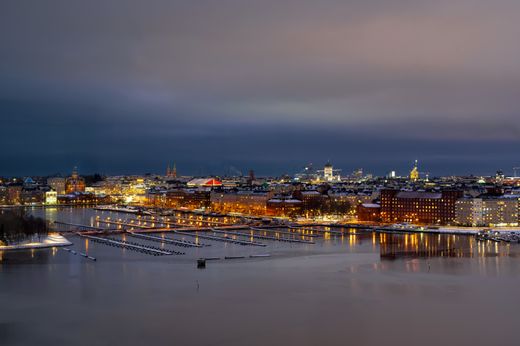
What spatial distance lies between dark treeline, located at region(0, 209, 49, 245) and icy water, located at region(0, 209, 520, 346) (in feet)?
5.48

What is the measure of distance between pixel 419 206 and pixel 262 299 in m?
15.5

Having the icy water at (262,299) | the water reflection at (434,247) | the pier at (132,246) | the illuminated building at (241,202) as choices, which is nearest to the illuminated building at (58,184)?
the illuminated building at (241,202)

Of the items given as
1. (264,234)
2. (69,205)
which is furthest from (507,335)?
(69,205)

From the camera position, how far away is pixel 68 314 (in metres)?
9.24

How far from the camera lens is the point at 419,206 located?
24562 mm

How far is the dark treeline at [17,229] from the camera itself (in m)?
16.4

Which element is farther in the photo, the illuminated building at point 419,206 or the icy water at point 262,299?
the illuminated building at point 419,206

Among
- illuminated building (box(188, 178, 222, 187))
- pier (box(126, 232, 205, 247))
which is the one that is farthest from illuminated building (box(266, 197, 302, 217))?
illuminated building (box(188, 178, 222, 187))

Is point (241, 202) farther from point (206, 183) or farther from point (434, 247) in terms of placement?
point (206, 183)

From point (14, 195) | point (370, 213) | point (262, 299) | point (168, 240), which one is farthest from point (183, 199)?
point (262, 299)

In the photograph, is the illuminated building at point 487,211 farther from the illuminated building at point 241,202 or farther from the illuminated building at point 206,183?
the illuminated building at point 206,183

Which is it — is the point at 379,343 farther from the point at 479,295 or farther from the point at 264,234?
the point at 264,234

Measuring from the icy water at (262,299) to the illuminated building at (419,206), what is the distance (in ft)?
27.8

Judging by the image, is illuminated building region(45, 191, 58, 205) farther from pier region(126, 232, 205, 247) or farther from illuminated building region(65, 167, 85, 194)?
pier region(126, 232, 205, 247)
